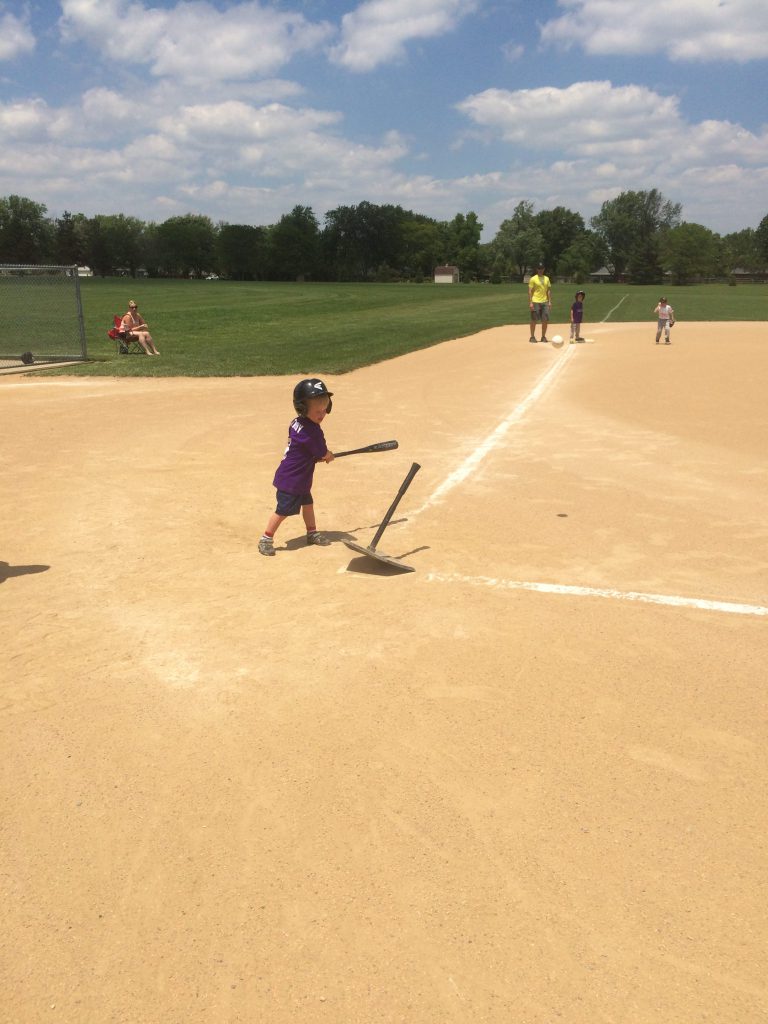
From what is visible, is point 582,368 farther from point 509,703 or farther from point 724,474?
point 509,703

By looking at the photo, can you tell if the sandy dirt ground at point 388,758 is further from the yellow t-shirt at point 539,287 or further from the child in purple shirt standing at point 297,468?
the yellow t-shirt at point 539,287

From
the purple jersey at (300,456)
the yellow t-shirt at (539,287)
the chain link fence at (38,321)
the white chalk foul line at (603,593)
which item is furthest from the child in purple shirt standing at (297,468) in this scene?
the yellow t-shirt at (539,287)

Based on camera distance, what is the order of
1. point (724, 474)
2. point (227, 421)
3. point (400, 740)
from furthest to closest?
point (227, 421) → point (724, 474) → point (400, 740)

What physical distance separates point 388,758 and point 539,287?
19.3m

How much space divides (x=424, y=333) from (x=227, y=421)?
15.0 meters

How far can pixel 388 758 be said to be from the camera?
362 centimetres

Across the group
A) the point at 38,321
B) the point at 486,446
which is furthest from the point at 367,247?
the point at 486,446

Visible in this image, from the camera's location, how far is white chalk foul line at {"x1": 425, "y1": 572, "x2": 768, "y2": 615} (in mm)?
5146

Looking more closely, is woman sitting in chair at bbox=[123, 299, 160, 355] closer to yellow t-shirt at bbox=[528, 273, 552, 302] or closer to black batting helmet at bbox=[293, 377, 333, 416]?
yellow t-shirt at bbox=[528, 273, 552, 302]

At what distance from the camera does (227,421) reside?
11562mm

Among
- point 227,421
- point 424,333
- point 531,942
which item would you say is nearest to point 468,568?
point 531,942

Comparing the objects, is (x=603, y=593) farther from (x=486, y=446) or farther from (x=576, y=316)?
(x=576, y=316)

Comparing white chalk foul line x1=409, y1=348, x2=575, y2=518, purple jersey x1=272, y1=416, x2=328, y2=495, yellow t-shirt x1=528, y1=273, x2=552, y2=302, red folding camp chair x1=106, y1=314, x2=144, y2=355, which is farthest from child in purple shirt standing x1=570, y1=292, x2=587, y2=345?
Answer: purple jersey x1=272, y1=416, x2=328, y2=495

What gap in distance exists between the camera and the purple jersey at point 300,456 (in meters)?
6.32
